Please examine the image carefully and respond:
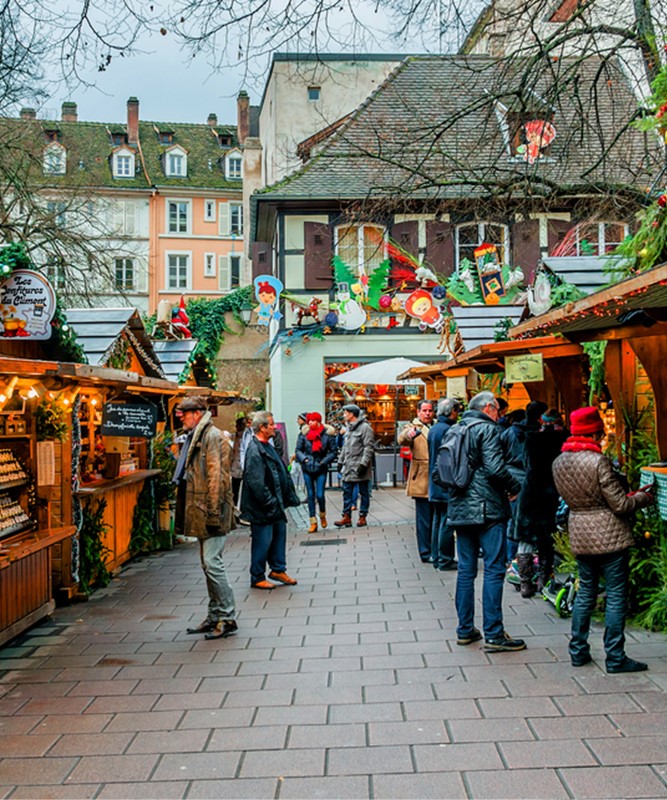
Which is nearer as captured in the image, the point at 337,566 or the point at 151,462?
the point at 337,566

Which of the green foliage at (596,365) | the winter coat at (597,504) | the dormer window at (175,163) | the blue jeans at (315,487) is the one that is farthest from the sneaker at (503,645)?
the dormer window at (175,163)

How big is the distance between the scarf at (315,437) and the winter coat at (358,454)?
45 cm

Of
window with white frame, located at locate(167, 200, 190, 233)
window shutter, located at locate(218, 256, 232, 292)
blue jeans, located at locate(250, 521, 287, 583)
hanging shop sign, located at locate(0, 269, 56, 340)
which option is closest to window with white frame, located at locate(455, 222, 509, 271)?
blue jeans, located at locate(250, 521, 287, 583)

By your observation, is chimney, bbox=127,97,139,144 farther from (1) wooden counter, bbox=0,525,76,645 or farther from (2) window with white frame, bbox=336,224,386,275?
(1) wooden counter, bbox=0,525,76,645

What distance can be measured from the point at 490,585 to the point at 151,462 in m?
7.38

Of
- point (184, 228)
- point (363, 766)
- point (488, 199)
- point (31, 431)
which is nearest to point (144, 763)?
point (363, 766)

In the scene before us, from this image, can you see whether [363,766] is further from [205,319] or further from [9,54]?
[205,319]

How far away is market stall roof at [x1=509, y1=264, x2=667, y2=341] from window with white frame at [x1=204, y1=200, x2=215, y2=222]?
139 ft

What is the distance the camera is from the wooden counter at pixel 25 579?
262 inches

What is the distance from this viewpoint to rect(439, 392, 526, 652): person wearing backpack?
6195 mm

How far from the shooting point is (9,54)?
22.2 feet

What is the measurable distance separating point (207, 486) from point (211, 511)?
0.69 ft

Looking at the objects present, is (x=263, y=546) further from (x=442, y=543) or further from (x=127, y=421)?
(x=127, y=421)

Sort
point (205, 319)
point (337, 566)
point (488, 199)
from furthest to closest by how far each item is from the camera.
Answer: point (205, 319) → point (488, 199) → point (337, 566)
